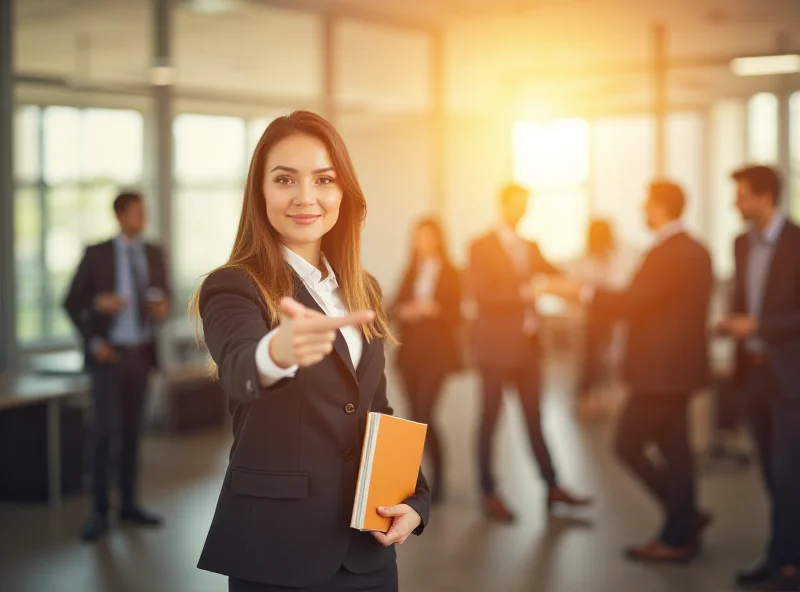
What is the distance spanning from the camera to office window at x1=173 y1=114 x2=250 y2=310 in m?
8.55

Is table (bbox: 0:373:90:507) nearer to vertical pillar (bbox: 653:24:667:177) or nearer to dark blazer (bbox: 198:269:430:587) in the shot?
dark blazer (bbox: 198:269:430:587)

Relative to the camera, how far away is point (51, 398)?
576 cm

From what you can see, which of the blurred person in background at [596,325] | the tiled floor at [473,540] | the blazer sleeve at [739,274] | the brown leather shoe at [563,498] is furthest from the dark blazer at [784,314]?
the blurred person in background at [596,325]

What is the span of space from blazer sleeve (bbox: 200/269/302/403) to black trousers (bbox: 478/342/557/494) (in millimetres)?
3990

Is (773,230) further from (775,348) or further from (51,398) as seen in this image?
(51,398)

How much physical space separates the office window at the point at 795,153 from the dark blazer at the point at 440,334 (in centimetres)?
730

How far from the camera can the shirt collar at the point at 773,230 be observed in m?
4.34

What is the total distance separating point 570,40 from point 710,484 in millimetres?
6156

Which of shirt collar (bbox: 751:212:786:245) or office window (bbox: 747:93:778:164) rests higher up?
office window (bbox: 747:93:778:164)

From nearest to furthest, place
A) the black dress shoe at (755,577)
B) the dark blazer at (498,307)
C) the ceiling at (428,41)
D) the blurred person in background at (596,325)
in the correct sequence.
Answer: the black dress shoe at (755,577) < the dark blazer at (498,307) < the ceiling at (428,41) < the blurred person in background at (596,325)

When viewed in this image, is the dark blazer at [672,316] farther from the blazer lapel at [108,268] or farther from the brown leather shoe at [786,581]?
the blazer lapel at [108,268]

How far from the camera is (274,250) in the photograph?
71.4 inches

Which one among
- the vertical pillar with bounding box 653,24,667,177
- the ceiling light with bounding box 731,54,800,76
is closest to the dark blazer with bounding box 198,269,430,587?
the vertical pillar with bounding box 653,24,667,177

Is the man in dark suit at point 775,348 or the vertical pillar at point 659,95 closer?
the man in dark suit at point 775,348
